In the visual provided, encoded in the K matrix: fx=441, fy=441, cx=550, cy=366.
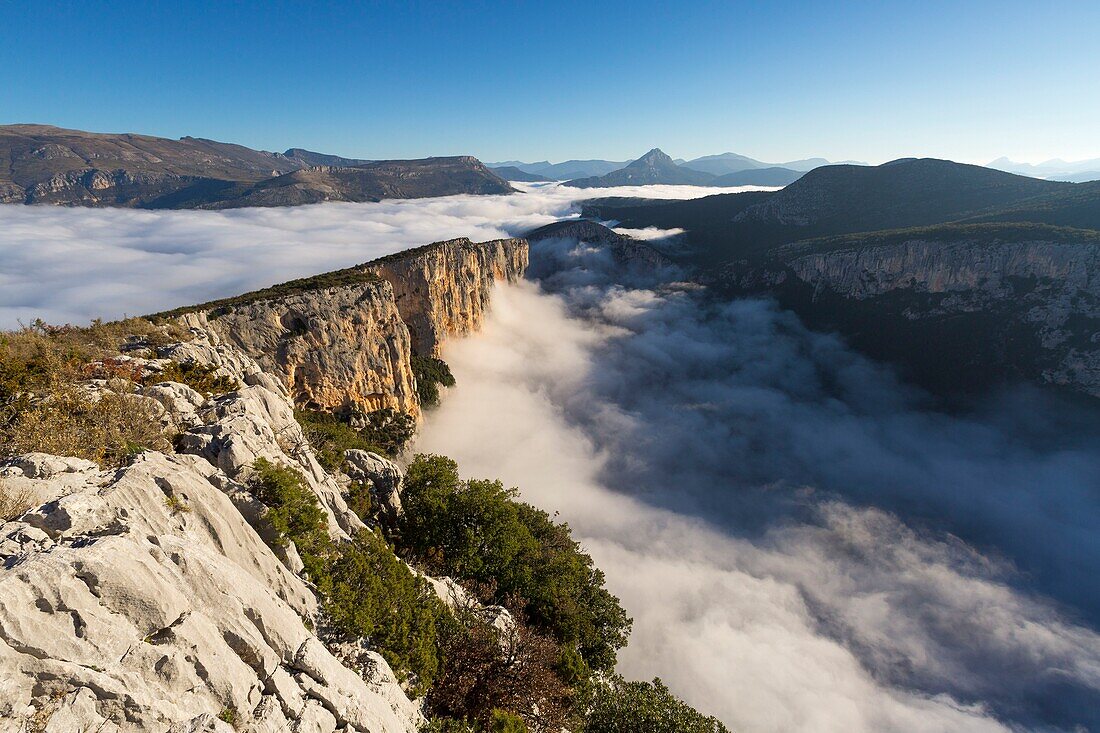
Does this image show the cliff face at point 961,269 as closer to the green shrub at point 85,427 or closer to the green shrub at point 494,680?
the green shrub at point 494,680

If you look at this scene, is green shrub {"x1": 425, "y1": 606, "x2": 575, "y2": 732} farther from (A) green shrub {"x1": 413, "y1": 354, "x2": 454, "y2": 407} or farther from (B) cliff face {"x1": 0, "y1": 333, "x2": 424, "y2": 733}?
(A) green shrub {"x1": 413, "y1": 354, "x2": 454, "y2": 407}

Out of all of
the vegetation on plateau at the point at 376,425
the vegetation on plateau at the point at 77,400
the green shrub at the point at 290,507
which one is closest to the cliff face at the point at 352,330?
the vegetation on plateau at the point at 376,425

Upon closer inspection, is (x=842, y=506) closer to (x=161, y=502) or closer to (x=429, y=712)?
(x=429, y=712)

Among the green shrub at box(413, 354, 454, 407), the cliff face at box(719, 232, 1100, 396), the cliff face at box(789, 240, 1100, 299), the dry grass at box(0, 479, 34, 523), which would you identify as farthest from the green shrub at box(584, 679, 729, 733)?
the cliff face at box(789, 240, 1100, 299)

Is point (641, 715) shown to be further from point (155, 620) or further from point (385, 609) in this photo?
point (155, 620)

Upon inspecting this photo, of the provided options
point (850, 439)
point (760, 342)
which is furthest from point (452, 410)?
point (760, 342)

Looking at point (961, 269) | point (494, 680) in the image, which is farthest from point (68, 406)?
point (961, 269)
